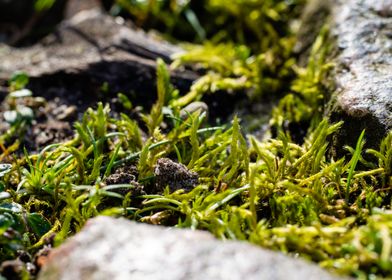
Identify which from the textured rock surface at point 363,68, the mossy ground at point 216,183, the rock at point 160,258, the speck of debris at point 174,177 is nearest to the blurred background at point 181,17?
the textured rock surface at point 363,68

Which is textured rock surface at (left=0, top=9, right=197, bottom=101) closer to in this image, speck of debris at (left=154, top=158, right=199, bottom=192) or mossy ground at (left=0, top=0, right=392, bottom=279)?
mossy ground at (left=0, top=0, right=392, bottom=279)

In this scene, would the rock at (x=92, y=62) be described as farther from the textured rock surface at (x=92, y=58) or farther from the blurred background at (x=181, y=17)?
the blurred background at (x=181, y=17)

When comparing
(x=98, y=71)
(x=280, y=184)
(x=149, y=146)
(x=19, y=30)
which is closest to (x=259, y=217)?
(x=280, y=184)

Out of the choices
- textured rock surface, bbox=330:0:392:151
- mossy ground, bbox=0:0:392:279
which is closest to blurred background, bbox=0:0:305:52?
textured rock surface, bbox=330:0:392:151

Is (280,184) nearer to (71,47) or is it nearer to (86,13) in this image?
(71,47)

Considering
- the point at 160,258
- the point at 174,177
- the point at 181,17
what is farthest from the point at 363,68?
the point at 181,17

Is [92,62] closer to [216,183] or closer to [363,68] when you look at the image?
[216,183]
